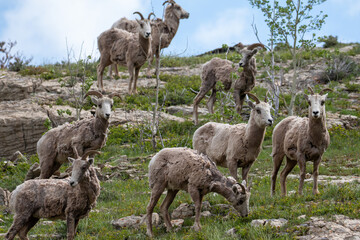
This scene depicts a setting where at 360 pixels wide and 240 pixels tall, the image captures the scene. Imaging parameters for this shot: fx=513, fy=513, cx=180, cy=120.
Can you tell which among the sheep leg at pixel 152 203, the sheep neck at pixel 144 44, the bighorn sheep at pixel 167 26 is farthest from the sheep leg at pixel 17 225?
the bighorn sheep at pixel 167 26

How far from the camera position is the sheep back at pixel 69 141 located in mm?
10680

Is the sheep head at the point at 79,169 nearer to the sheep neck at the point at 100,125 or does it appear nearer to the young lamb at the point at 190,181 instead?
the young lamb at the point at 190,181

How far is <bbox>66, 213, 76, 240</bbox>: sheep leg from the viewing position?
8.03m

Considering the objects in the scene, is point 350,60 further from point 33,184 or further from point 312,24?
point 33,184

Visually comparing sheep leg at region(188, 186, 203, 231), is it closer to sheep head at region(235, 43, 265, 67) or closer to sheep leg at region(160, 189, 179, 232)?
sheep leg at region(160, 189, 179, 232)

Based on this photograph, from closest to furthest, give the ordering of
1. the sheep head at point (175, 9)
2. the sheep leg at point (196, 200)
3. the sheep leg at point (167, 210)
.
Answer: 1. the sheep leg at point (196, 200)
2. the sheep leg at point (167, 210)
3. the sheep head at point (175, 9)

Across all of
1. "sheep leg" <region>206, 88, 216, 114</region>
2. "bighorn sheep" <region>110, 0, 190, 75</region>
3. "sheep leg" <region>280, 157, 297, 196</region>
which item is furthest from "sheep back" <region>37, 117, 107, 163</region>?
"bighorn sheep" <region>110, 0, 190, 75</region>

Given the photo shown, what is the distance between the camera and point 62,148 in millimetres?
10820

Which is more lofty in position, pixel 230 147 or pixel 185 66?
pixel 185 66

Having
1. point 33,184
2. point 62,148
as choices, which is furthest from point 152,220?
point 62,148

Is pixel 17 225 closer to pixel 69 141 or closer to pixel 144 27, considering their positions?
pixel 69 141

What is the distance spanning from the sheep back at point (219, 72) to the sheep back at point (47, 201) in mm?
8566

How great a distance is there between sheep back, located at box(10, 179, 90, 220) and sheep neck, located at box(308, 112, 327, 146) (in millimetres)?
4286

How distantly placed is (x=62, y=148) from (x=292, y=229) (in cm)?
529
